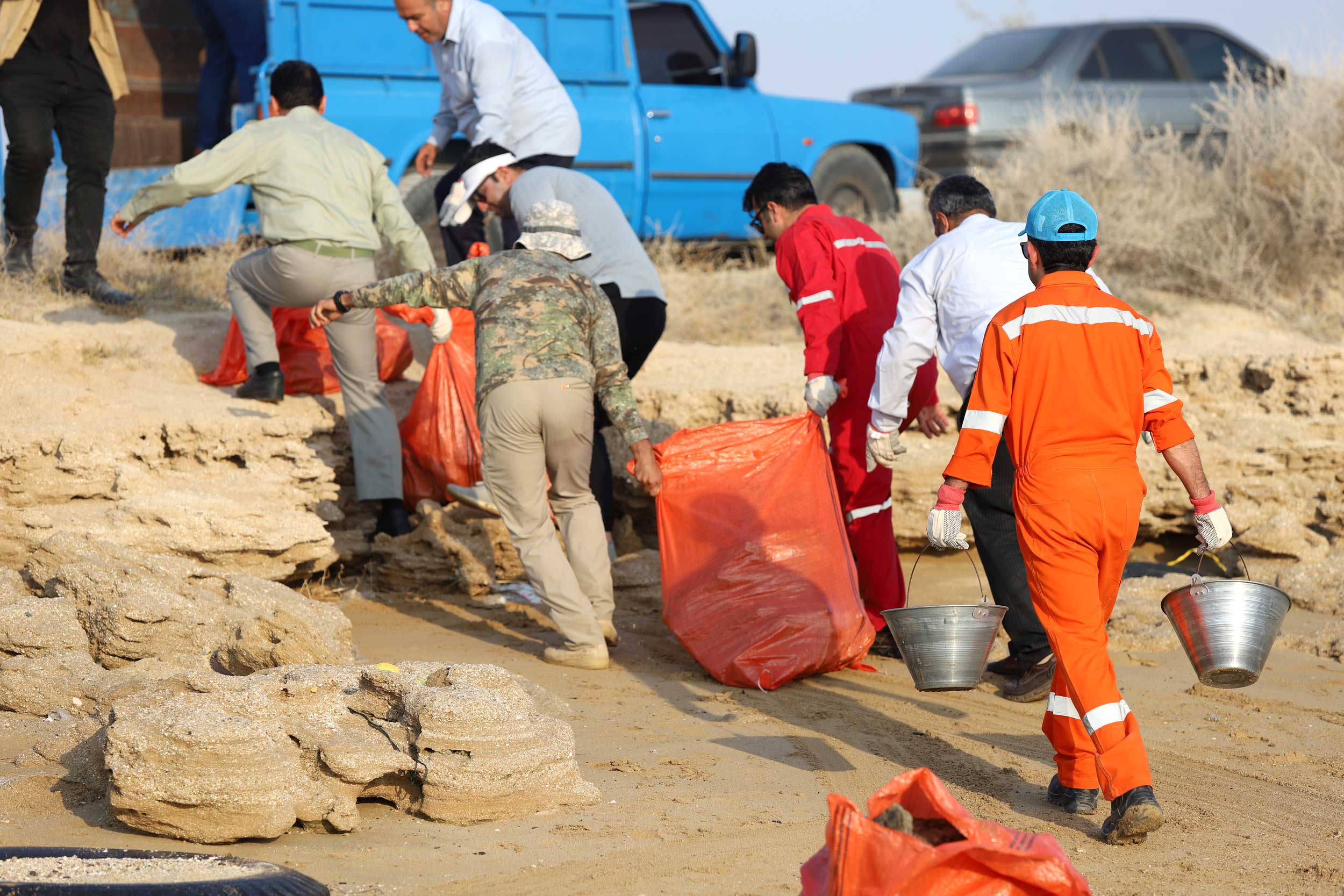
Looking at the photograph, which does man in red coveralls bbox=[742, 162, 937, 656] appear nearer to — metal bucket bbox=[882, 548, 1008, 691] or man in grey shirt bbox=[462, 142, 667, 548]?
man in grey shirt bbox=[462, 142, 667, 548]

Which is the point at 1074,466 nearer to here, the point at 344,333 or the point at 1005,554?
the point at 1005,554

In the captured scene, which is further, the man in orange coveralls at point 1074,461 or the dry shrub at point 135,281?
the dry shrub at point 135,281

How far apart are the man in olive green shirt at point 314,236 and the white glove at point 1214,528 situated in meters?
3.26

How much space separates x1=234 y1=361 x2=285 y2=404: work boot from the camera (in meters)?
6.09

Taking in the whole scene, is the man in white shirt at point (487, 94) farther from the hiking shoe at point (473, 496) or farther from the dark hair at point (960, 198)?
the dark hair at point (960, 198)

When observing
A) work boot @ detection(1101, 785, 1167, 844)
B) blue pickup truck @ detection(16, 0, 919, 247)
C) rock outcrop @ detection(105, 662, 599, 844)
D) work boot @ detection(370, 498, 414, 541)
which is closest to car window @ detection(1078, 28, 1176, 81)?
blue pickup truck @ detection(16, 0, 919, 247)

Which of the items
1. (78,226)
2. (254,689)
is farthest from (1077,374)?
(78,226)

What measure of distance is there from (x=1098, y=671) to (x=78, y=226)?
18.4 feet

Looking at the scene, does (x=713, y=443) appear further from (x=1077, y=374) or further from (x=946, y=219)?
(x=1077, y=374)

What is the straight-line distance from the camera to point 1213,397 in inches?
284

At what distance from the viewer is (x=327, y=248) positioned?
593cm

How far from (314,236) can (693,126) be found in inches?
161

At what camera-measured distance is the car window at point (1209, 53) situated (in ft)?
38.9

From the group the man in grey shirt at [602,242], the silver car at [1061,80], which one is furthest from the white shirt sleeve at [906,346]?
the silver car at [1061,80]
